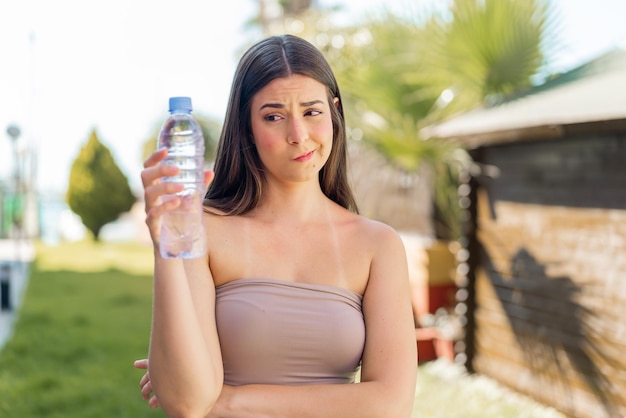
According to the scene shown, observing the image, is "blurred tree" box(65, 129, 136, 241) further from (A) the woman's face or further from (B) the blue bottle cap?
(B) the blue bottle cap

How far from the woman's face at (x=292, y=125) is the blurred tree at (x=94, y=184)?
20.8m

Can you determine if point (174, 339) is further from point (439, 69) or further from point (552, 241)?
point (439, 69)

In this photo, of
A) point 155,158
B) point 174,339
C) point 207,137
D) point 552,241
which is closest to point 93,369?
point 552,241

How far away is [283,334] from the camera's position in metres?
1.81

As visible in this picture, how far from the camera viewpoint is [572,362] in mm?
5332

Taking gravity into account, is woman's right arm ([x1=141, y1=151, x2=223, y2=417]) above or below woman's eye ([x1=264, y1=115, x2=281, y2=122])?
below

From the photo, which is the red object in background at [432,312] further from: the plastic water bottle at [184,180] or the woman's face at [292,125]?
the plastic water bottle at [184,180]

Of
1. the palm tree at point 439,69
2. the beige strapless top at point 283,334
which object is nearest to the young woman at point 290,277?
the beige strapless top at point 283,334

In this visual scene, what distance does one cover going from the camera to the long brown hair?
1.85m

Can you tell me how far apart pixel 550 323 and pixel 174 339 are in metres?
4.68

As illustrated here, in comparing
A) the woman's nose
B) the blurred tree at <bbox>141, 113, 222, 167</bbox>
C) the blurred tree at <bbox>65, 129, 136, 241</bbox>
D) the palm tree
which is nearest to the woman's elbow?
the woman's nose

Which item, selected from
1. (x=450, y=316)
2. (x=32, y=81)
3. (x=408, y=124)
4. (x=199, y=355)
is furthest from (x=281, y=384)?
(x=32, y=81)

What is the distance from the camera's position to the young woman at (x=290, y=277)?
179cm

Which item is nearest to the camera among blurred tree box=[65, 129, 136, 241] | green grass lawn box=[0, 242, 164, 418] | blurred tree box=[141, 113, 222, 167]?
green grass lawn box=[0, 242, 164, 418]
